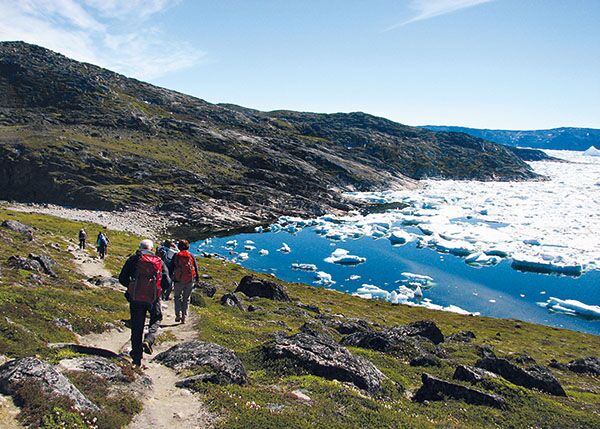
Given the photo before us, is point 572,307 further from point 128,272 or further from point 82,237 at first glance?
point 128,272

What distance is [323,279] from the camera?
88000 mm

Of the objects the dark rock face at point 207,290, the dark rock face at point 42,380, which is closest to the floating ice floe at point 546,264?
the dark rock face at point 207,290

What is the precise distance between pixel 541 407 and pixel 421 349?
33.3 feet

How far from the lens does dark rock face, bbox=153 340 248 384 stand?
611 inches

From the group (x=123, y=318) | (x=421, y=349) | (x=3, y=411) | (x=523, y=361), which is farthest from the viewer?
(x=523, y=361)

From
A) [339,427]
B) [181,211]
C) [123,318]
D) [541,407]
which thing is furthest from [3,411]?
[181,211]

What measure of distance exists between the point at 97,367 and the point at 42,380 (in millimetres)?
2693

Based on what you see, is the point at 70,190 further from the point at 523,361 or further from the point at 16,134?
the point at 523,361

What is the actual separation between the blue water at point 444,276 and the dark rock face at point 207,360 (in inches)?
2687

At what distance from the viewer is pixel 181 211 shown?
130 metres

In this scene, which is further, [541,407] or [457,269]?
[457,269]

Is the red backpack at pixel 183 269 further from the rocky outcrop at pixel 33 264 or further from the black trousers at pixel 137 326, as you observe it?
the rocky outcrop at pixel 33 264

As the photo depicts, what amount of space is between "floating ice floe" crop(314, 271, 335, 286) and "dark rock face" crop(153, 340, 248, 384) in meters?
69.4

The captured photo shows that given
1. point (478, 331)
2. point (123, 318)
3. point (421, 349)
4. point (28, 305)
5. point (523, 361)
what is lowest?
point (478, 331)
